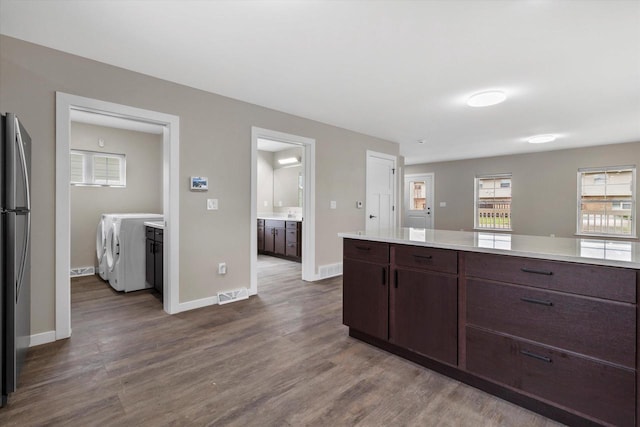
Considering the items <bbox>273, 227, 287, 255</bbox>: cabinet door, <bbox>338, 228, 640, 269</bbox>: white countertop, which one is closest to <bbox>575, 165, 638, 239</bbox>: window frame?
<bbox>338, 228, 640, 269</bbox>: white countertop

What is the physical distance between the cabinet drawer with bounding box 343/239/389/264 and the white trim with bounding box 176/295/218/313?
1733 mm

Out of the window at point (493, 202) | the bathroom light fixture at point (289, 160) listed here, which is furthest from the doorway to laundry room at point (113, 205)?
the window at point (493, 202)

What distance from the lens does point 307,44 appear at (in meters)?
2.42

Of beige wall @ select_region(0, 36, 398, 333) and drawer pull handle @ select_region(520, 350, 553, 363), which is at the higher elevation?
beige wall @ select_region(0, 36, 398, 333)

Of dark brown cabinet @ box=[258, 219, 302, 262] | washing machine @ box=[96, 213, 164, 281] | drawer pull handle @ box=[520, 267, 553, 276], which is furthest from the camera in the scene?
dark brown cabinet @ box=[258, 219, 302, 262]

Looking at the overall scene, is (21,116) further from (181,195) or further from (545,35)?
(545,35)

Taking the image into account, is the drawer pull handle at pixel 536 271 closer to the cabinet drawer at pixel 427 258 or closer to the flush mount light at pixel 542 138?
the cabinet drawer at pixel 427 258

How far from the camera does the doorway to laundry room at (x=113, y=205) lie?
387cm

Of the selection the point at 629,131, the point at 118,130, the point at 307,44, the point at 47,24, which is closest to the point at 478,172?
the point at 629,131

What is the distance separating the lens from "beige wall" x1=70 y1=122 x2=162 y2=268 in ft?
15.4

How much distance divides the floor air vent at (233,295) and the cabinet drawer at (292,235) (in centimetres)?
236

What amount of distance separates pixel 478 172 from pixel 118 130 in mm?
8016

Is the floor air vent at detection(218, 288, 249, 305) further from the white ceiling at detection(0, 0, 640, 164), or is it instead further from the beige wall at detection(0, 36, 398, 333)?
the white ceiling at detection(0, 0, 640, 164)

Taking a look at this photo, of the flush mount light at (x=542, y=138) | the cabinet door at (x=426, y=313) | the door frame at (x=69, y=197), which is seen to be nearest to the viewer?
the cabinet door at (x=426, y=313)
